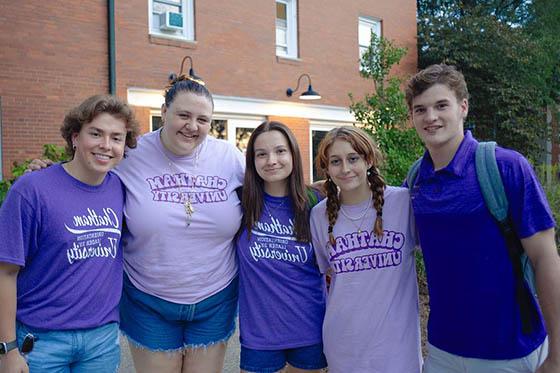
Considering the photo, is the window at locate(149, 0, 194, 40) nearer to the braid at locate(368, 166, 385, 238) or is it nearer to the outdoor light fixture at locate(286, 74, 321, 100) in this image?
the outdoor light fixture at locate(286, 74, 321, 100)

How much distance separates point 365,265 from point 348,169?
0.51 meters

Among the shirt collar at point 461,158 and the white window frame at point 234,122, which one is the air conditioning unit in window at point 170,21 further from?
the shirt collar at point 461,158

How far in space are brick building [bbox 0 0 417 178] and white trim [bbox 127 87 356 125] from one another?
2cm

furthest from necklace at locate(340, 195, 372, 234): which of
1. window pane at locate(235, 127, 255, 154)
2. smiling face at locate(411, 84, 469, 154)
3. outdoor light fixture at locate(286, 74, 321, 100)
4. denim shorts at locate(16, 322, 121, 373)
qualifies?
window pane at locate(235, 127, 255, 154)

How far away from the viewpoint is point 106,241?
2668mm

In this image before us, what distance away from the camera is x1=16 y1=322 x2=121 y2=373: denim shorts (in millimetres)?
2449

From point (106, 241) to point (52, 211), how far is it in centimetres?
31

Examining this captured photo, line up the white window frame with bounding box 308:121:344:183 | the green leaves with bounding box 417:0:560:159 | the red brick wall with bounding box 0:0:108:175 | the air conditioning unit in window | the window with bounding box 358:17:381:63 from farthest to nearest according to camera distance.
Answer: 1. the green leaves with bounding box 417:0:560:159
2. the window with bounding box 358:17:381:63
3. the white window frame with bounding box 308:121:344:183
4. the air conditioning unit in window
5. the red brick wall with bounding box 0:0:108:175

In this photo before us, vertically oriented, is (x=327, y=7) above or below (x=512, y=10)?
below

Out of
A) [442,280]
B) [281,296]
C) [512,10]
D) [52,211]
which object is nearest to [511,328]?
[442,280]

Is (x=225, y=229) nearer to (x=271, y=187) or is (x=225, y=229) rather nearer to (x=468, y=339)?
(x=271, y=187)

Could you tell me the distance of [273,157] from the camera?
9.81ft

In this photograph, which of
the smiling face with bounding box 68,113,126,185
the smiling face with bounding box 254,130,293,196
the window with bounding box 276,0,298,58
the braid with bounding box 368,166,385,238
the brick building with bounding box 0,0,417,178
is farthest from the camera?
the window with bounding box 276,0,298,58

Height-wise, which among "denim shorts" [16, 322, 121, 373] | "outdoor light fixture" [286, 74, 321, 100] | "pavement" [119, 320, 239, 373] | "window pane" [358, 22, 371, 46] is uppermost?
"window pane" [358, 22, 371, 46]
